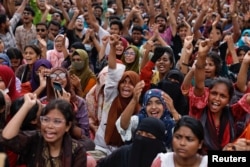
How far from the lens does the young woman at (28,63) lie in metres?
6.08

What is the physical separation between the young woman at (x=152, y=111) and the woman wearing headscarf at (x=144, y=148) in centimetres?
68

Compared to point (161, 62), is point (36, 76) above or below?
below

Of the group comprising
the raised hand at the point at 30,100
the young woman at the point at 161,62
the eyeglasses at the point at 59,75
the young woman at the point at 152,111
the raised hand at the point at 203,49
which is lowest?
the young woman at the point at 152,111

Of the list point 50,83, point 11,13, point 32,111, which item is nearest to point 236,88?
point 50,83

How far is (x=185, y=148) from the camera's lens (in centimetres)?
331

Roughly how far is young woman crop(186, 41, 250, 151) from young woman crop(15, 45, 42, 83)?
2.35 metres

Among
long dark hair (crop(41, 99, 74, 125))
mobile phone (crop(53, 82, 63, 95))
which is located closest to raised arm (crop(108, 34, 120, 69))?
mobile phone (crop(53, 82, 63, 95))

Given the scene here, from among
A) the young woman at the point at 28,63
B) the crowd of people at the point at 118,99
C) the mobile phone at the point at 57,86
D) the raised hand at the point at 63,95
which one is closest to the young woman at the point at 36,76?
the crowd of people at the point at 118,99

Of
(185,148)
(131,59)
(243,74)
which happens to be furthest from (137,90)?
(131,59)

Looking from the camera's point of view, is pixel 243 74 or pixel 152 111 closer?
pixel 152 111

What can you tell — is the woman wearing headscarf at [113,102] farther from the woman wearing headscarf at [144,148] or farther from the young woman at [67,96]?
the woman wearing headscarf at [144,148]

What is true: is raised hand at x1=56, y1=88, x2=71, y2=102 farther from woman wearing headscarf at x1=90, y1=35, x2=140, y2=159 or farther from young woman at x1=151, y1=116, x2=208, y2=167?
young woman at x1=151, y1=116, x2=208, y2=167

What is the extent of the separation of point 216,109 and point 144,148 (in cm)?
90

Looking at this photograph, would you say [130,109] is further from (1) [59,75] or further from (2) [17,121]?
(2) [17,121]
